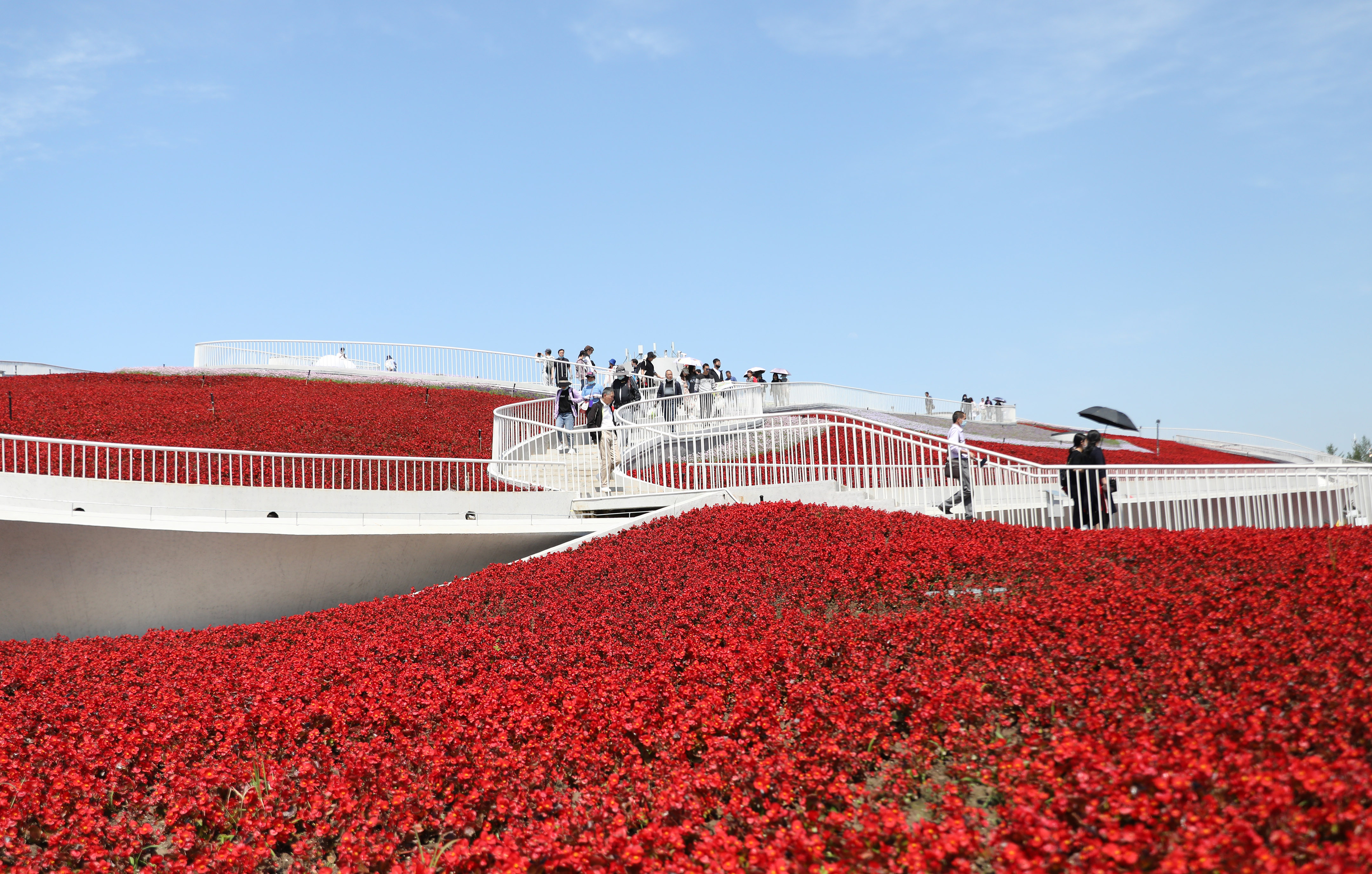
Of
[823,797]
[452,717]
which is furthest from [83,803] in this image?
[823,797]

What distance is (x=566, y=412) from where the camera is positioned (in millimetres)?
18250

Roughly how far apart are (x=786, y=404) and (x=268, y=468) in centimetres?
1700

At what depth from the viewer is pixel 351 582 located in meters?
13.0

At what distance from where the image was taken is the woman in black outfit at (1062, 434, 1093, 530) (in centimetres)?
1246

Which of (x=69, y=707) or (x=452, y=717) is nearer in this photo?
(x=452, y=717)

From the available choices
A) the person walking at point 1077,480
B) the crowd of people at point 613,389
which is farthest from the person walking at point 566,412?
the person walking at point 1077,480

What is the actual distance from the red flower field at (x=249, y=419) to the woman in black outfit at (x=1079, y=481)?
11.3 m

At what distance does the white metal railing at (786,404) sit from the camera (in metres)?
22.8

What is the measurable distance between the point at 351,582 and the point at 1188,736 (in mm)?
11170

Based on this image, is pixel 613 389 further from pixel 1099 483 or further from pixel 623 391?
pixel 1099 483

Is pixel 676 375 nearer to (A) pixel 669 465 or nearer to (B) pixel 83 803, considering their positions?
(A) pixel 669 465

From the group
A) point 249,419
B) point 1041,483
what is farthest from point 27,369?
point 1041,483

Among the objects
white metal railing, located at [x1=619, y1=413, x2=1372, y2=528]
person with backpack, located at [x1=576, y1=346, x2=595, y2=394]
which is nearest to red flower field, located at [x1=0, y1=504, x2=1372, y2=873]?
white metal railing, located at [x1=619, y1=413, x2=1372, y2=528]

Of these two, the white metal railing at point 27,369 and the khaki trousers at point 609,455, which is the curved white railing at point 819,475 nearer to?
the khaki trousers at point 609,455
